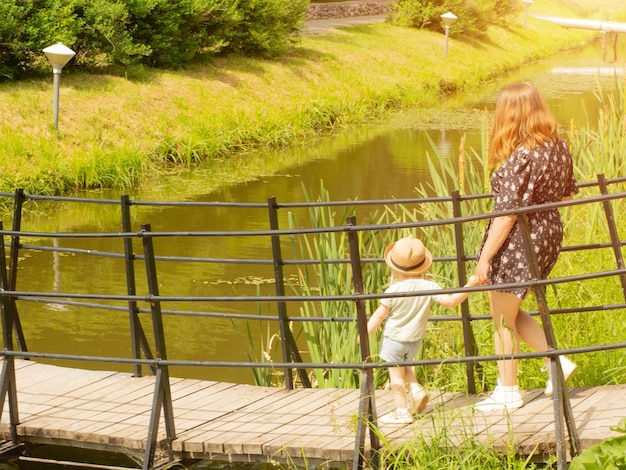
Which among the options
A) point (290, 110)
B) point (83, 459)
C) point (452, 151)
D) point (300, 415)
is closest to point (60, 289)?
point (83, 459)

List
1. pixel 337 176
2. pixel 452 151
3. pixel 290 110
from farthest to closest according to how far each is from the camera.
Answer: pixel 290 110 < pixel 452 151 < pixel 337 176

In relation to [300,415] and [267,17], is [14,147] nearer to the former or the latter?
[267,17]

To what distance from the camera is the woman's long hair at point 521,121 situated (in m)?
4.71

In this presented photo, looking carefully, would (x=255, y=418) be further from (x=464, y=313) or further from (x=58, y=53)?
(x=58, y=53)

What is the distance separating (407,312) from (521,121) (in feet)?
3.05

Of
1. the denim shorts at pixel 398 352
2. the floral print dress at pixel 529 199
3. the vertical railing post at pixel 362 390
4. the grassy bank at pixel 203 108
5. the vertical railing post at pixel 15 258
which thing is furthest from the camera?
the grassy bank at pixel 203 108

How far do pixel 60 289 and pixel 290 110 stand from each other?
33.0ft

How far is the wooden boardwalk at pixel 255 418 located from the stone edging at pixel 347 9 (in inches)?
1037

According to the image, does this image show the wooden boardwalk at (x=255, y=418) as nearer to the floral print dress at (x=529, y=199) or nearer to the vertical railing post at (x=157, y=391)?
the vertical railing post at (x=157, y=391)

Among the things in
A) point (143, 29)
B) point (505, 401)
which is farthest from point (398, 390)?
point (143, 29)

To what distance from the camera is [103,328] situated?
9.00m

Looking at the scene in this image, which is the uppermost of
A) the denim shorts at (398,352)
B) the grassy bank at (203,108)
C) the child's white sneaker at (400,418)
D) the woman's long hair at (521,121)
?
the grassy bank at (203,108)

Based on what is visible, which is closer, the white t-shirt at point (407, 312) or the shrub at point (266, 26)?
the white t-shirt at point (407, 312)

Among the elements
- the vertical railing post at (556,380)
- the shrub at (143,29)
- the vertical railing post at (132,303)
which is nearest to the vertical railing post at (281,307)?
the vertical railing post at (132,303)
